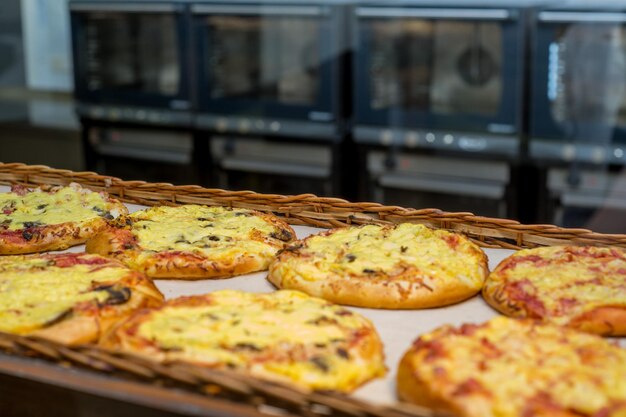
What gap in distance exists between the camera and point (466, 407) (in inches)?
43.8

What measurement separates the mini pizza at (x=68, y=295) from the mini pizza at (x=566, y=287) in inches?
26.6

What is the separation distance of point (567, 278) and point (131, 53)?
3223 mm

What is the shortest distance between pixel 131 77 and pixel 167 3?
511 mm

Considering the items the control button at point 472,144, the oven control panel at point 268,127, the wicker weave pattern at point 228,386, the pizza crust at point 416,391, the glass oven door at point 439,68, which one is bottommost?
the pizza crust at point 416,391

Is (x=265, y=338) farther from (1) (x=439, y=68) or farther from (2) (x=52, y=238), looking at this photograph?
(1) (x=439, y=68)

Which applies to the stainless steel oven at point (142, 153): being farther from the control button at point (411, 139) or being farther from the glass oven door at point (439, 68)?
the control button at point (411, 139)

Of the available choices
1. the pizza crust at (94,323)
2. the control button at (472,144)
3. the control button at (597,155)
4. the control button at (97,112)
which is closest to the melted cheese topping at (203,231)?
the pizza crust at (94,323)

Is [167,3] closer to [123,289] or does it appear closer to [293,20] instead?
[293,20]

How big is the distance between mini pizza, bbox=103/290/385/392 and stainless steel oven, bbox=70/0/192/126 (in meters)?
2.80

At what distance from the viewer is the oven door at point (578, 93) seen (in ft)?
11.1

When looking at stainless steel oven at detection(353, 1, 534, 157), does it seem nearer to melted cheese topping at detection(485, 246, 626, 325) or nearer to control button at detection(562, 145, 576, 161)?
control button at detection(562, 145, 576, 161)

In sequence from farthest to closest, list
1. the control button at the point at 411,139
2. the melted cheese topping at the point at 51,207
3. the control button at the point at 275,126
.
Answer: the control button at the point at 275,126, the control button at the point at 411,139, the melted cheese topping at the point at 51,207

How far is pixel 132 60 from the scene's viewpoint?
4395mm

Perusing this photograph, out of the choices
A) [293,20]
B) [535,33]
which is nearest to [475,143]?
[535,33]
